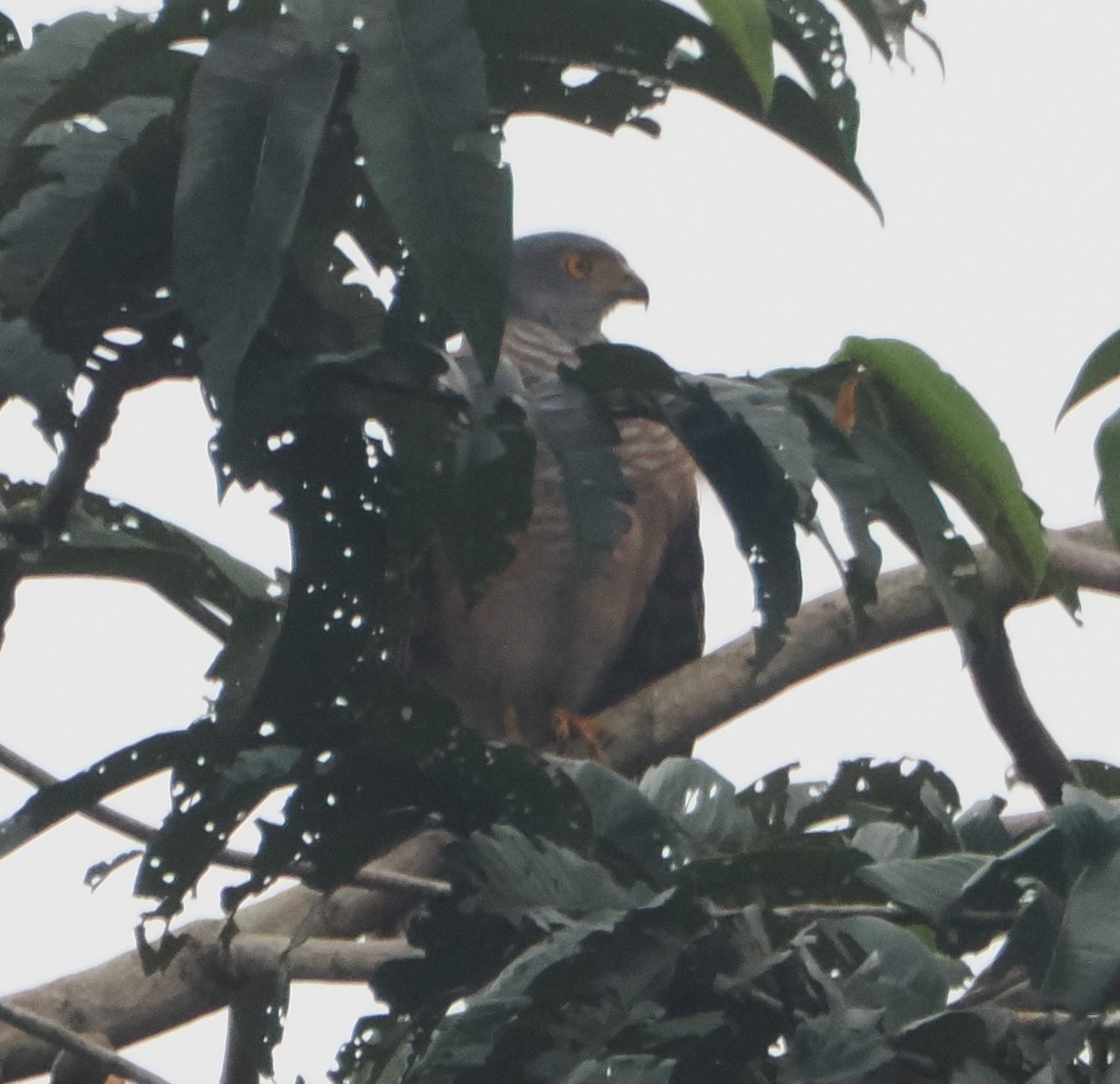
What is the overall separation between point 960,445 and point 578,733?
2146 millimetres

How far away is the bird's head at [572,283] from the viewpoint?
5273 millimetres

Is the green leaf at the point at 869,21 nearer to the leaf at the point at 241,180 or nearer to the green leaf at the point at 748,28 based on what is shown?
the green leaf at the point at 748,28

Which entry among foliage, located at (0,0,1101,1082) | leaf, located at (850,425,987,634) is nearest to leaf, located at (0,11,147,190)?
foliage, located at (0,0,1101,1082)

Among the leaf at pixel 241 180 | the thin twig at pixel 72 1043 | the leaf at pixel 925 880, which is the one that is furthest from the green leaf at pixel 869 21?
the thin twig at pixel 72 1043

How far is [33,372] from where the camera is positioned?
1.41 metres

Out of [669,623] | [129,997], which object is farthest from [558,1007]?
[669,623]

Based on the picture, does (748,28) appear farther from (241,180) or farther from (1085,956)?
(1085,956)

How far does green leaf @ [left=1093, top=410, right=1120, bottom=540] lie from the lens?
1966 millimetres

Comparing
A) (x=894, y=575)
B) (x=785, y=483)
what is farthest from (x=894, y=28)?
(x=894, y=575)

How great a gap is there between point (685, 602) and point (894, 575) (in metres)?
1.27

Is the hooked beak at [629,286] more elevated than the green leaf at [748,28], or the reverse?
the hooked beak at [629,286]

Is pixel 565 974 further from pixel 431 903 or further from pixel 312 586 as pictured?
pixel 312 586

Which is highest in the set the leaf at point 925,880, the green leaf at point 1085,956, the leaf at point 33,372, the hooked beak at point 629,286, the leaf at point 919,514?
the hooked beak at point 629,286

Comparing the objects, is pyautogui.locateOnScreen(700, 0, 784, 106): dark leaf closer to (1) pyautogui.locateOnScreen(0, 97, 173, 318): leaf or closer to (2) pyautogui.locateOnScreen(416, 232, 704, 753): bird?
(1) pyautogui.locateOnScreen(0, 97, 173, 318): leaf
